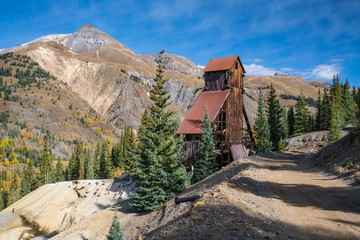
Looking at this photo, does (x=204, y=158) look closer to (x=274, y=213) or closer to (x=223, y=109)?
(x=223, y=109)

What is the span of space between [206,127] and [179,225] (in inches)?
829

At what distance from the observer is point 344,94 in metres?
73.6

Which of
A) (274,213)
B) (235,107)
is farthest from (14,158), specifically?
(274,213)

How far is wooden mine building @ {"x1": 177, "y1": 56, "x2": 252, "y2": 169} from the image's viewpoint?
33250 millimetres

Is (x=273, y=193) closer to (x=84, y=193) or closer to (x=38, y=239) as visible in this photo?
(x=38, y=239)

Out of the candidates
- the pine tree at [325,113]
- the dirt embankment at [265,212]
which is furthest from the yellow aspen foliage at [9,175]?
the pine tree at [325,113]

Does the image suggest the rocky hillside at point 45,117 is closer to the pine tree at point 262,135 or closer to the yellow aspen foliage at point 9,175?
the yellow aspen foliage at point 9,175

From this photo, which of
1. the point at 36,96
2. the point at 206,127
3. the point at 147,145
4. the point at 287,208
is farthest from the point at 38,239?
the point at 36,96

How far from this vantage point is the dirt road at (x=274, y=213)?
7836 mm

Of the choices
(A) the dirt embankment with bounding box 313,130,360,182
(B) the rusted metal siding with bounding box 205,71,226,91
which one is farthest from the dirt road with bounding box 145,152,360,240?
(B) the rusted metal siding with bounding box 205,71,226,91

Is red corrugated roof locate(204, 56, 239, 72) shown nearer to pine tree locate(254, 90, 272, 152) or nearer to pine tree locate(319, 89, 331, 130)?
pine tree locate(254, 90, 272, 152)

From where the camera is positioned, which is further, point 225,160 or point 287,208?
point 225,160

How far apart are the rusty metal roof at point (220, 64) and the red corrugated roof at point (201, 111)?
3562mm

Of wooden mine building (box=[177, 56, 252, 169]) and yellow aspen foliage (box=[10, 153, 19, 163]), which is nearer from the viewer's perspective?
wooden mine building (box=[177, 56, 252, 169])
